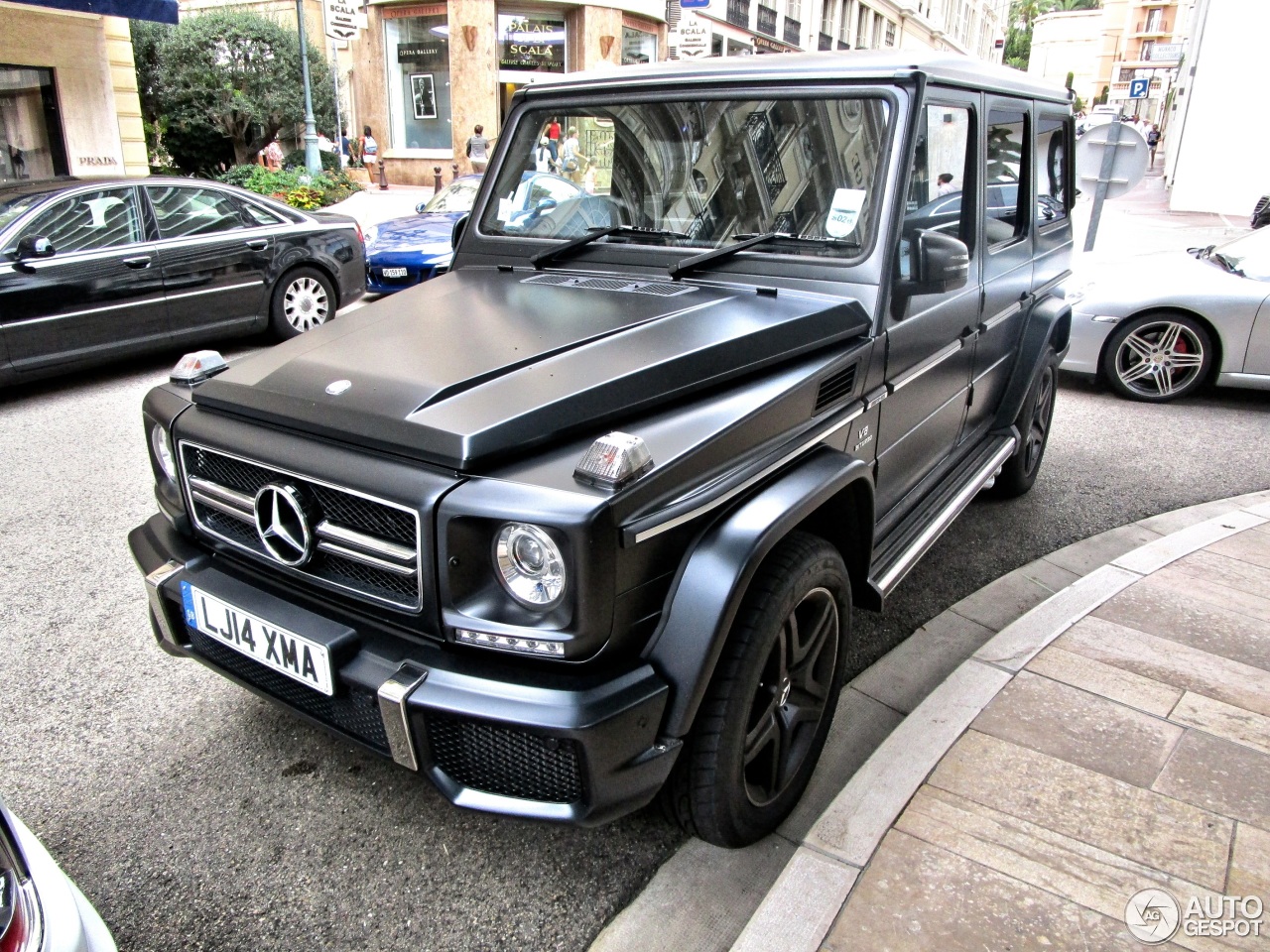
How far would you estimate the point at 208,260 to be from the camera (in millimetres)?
7371

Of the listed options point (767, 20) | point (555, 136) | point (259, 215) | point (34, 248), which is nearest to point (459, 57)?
point (767, 20)

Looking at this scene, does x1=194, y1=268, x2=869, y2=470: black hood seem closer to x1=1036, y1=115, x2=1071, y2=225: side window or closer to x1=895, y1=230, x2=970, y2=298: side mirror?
x1=895, y1=230, x2=970, y2=298: side mirror

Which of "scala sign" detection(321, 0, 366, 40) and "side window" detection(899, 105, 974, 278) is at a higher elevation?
"scala sign" detection(321, 0, 366, 40)

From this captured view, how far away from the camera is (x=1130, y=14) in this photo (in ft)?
246

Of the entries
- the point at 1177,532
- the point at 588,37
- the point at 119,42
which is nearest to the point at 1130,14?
the point at 588,37

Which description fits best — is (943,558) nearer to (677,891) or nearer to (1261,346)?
(677,891)

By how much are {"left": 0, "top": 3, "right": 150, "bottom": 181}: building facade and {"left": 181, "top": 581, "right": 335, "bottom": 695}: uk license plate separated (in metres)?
13.7

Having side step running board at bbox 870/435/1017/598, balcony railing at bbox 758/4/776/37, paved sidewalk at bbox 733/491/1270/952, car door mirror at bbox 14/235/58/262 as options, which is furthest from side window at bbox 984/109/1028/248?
balcony railing at bbox 758/4/776/37

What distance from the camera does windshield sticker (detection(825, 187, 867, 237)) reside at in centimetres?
276

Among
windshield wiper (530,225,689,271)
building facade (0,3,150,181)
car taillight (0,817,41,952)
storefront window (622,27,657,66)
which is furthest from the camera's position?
storefront window (622,27,657,66)

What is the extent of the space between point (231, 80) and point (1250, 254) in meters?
20.6

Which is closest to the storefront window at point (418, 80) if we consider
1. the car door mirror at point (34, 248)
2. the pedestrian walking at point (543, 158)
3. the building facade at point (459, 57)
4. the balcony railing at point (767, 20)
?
the building facade at point (459, 57)

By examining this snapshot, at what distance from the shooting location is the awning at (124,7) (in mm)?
11703

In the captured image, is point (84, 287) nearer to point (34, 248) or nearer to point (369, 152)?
point (34, 248)
